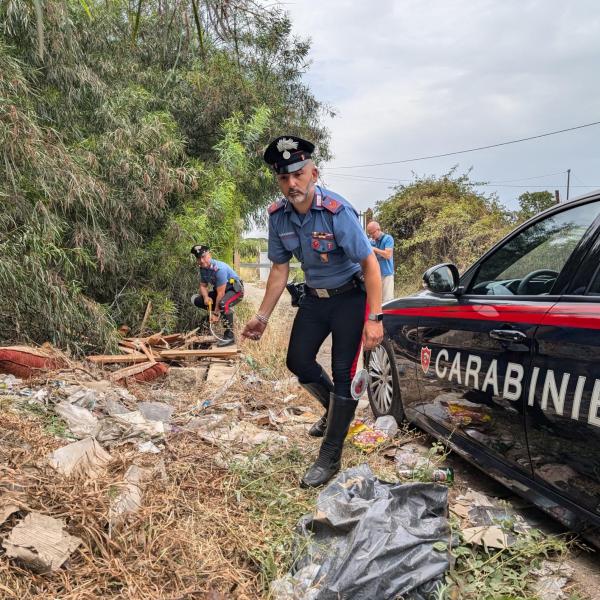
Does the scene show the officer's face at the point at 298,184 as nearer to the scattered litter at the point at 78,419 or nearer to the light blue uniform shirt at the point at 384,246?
the scattered litter at the point at 78,419

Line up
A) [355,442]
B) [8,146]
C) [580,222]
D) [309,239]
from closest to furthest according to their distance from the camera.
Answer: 1. [580,222]
2. [309,239]
3. [355,442]
4. [8,146]

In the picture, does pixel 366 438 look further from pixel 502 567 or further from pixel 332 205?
pixel 332 205

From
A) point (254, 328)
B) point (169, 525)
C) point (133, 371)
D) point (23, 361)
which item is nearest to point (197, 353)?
point (133, 371)

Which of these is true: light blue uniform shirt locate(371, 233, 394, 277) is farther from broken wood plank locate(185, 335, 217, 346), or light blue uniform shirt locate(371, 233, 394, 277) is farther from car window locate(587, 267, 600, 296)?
car window locate(587, 267, 600, 296)

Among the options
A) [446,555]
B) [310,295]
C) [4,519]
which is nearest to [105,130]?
[310,295]

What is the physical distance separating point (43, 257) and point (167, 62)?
533 centimetres

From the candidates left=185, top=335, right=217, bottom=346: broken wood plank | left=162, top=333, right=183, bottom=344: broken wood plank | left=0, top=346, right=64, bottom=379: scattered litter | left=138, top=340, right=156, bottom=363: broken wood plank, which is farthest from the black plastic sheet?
left=162, top=333, right=183, bottom=344: broken wood plank

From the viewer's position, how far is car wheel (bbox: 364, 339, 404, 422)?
13.1 ft

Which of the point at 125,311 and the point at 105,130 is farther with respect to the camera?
the point at 125,311

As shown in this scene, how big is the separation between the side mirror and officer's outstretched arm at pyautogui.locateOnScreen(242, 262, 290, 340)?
0.91m

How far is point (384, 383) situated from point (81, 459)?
7.54 feet

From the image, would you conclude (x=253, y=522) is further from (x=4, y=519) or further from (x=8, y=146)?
(x=8, y=146)

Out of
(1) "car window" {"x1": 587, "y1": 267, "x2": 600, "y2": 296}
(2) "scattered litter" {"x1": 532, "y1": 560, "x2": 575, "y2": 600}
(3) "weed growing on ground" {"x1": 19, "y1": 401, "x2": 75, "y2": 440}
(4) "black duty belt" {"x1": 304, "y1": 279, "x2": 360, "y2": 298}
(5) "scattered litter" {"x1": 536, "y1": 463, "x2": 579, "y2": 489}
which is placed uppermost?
(1) "car window" {"x1": 587, "y1": 267, "x2": 600, "y2": 296}

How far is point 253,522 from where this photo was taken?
8.39 ft
